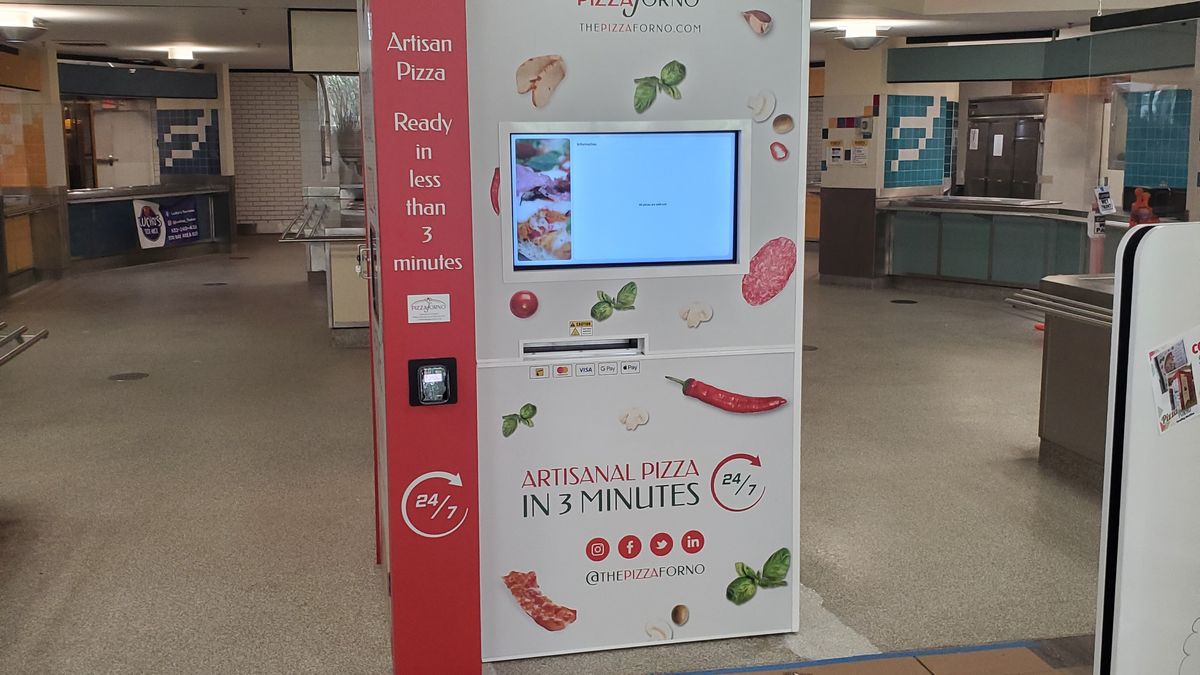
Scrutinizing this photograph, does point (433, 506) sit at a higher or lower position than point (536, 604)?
higher

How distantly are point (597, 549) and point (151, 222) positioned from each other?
41.9 feet

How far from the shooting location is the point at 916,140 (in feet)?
41.1

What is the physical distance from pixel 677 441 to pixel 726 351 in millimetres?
311

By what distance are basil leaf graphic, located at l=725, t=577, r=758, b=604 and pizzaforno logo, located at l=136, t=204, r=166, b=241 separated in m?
12.7

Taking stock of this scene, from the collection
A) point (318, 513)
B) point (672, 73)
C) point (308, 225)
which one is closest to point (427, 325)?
point (672, 73)

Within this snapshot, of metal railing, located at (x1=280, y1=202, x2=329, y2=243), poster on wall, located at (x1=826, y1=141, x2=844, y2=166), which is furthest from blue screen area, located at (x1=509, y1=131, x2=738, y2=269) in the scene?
poster on wall, located at (x1=826, y1=141, x2=844, y2=166)

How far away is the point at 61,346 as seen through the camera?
8844 millimetres

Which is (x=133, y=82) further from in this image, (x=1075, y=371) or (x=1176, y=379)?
(x=1176, y=379)

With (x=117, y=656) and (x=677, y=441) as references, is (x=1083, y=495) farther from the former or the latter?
(x=117, y=656)

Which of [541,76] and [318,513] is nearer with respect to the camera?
[541,76]

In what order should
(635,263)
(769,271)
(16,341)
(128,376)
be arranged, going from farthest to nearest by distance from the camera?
(128,376), (16,341), (769,271), (635,263)

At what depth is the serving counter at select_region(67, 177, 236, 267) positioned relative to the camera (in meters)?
13.5

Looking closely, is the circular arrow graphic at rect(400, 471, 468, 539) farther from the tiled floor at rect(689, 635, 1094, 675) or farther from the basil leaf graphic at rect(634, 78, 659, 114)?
the basil leaf graphic at rect(634, 78, 659, 114)

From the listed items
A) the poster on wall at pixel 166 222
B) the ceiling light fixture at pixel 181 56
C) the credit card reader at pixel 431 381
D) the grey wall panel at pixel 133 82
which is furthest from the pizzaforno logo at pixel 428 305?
the grey wall panel at pixel 133 82
